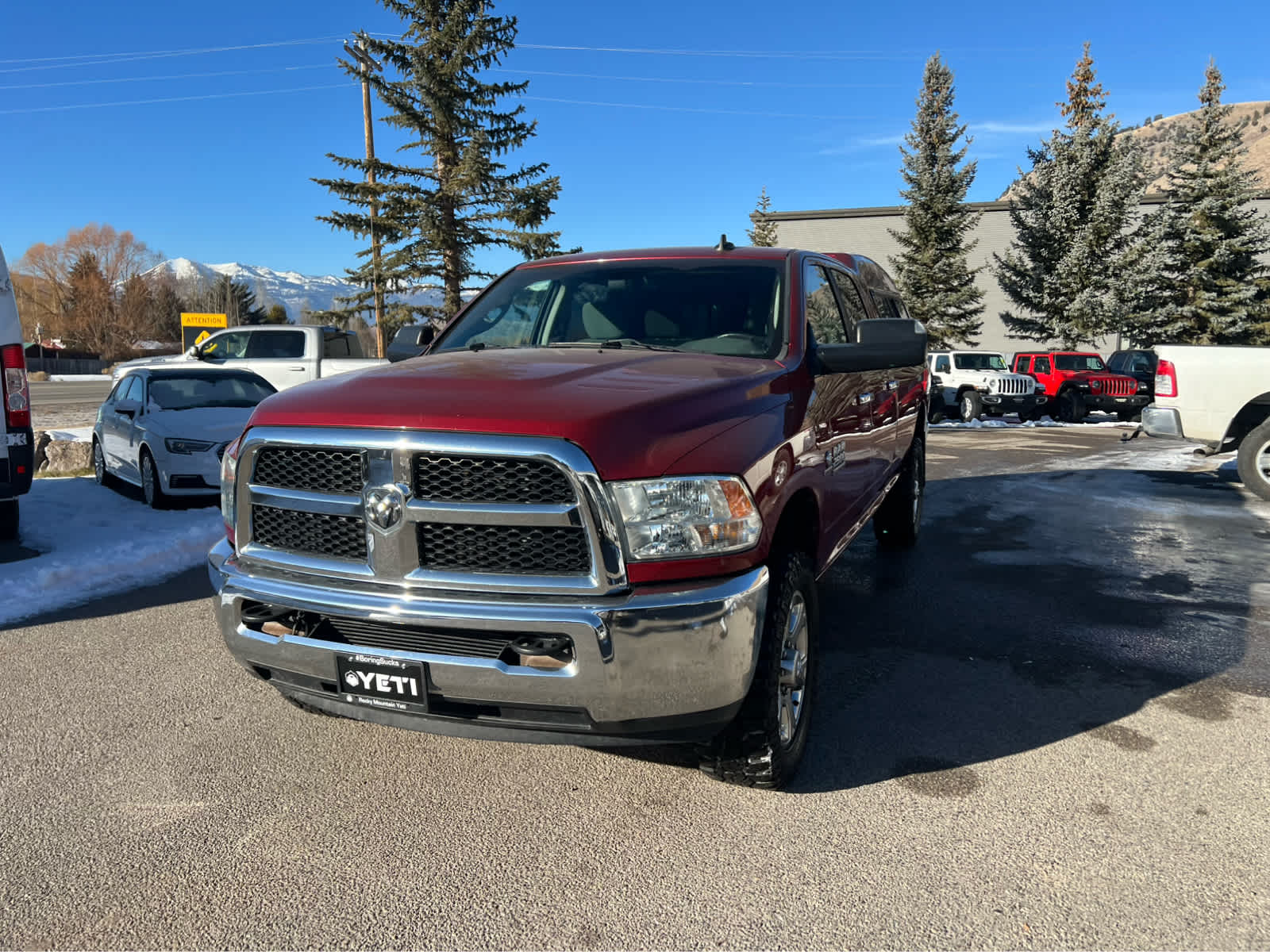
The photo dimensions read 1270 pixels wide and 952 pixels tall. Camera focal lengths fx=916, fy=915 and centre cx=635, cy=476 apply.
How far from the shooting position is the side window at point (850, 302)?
4844 mm

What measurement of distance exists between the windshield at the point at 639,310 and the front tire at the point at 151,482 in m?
5.56

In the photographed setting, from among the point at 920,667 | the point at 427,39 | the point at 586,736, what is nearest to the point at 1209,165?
the point at 427,39

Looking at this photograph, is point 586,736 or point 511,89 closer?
point 586,736

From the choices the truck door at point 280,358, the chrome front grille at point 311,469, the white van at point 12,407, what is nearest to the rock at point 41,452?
the truck door at point 280,358

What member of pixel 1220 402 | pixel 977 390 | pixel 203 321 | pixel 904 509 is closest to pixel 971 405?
pixel 977 390

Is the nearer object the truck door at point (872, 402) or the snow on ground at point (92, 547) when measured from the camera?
the truck door at point (872, 402)

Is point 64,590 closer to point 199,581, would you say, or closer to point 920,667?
point 199,581

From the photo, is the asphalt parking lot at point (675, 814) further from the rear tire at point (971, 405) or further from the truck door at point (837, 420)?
the rear tire at point (971, 405)

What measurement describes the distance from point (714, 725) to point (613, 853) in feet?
1.61

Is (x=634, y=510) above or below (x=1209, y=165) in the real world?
below

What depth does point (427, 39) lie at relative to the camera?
25188 millimetres

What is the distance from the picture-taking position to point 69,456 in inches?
470

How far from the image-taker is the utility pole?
25.3 meters

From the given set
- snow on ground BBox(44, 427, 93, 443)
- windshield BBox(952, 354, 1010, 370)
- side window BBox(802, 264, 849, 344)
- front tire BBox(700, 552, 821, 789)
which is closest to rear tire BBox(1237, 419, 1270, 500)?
side window BBox(802, 264, 849, 344)
